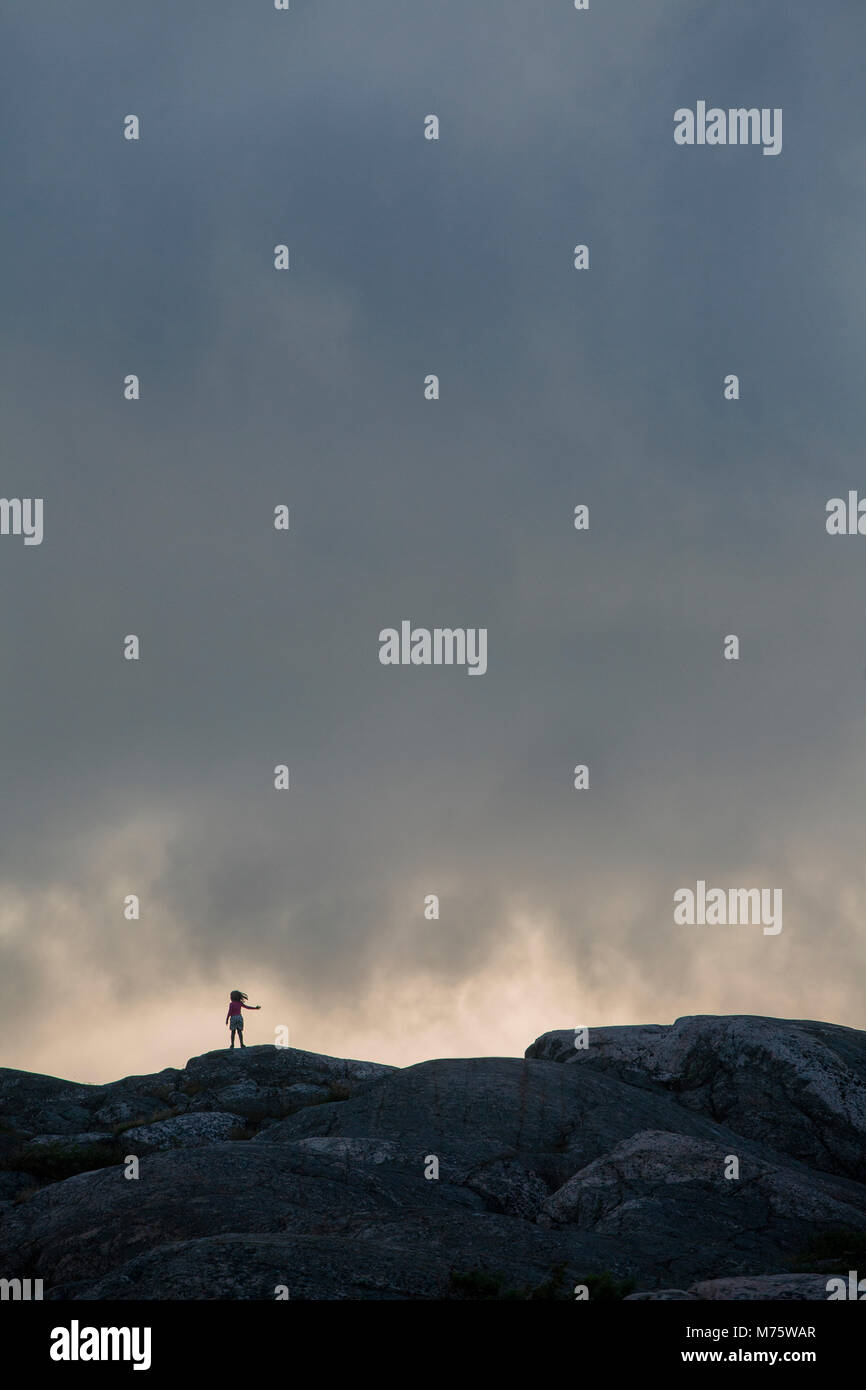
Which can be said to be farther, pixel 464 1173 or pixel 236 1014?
pixel 236 1014

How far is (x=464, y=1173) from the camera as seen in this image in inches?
1141

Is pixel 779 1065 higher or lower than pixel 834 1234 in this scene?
higher

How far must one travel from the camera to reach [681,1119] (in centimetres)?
3497

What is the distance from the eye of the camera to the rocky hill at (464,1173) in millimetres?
18125

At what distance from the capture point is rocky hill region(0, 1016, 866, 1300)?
1812 centimetres

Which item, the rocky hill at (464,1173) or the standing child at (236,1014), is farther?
the standing child at (236,1014)

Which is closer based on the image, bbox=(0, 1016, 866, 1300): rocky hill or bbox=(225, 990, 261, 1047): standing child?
bbox=(0, 1016, 866, 1300): rocky hill
